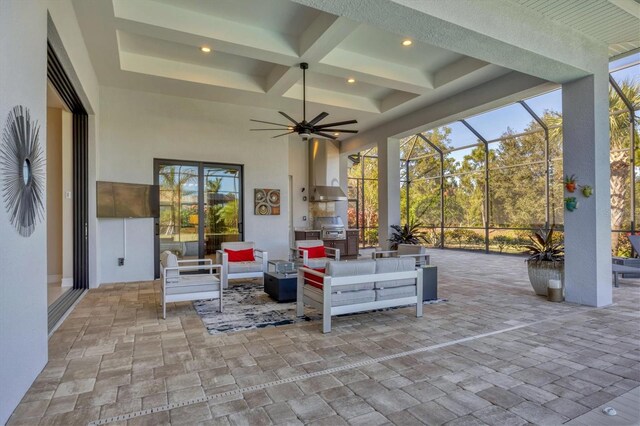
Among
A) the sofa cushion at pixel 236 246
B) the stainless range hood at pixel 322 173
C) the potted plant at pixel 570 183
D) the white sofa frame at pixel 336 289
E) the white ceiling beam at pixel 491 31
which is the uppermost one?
the white ceiling beam at pixel 491 31

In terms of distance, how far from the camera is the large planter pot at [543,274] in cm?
530


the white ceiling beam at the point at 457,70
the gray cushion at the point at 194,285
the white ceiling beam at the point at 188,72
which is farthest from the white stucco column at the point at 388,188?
the gray cushion at the point at 194,285

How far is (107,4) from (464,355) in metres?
5.41

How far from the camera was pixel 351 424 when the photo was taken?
6.96 feet

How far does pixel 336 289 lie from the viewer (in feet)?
12.7

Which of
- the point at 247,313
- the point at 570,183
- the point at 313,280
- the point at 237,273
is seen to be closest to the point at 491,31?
the point at 570,183

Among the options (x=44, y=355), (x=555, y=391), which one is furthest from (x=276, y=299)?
(x=555, y=391)

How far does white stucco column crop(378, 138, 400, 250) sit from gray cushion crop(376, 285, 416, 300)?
4770 mm

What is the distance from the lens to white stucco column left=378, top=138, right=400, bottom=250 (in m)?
9.18

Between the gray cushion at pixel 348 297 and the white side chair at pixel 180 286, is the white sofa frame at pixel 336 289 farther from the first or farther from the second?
the white side chair at pixel 180 286

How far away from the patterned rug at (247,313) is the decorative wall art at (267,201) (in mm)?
2756

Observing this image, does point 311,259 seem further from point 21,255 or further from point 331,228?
point 21,255

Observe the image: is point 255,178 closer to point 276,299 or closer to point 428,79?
point 276,299

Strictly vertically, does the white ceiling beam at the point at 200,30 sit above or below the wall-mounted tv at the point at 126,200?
above
